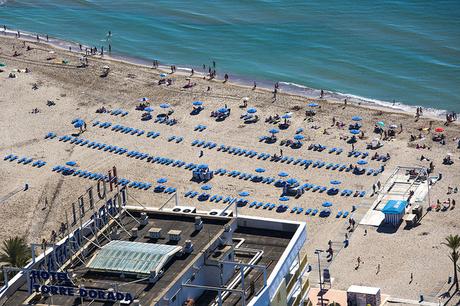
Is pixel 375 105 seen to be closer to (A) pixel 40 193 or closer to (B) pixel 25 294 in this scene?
(A) pixel 40 193

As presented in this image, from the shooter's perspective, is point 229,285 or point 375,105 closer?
point 229,285

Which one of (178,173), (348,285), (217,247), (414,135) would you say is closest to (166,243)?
(217,247)

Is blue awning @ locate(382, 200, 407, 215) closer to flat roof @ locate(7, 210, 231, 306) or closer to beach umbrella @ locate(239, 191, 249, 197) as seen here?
beach umbrella @ locate(239, 191, 249, 197)

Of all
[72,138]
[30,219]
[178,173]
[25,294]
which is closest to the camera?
[25,294]

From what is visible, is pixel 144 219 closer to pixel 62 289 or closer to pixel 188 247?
pixel 188 247

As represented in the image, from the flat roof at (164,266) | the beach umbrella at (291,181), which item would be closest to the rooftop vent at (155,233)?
the flat roof at (164,266)

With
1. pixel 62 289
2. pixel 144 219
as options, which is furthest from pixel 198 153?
pixel 62 289

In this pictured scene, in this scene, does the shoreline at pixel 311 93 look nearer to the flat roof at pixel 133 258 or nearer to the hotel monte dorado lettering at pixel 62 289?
the flat roof at pixel 133 258
